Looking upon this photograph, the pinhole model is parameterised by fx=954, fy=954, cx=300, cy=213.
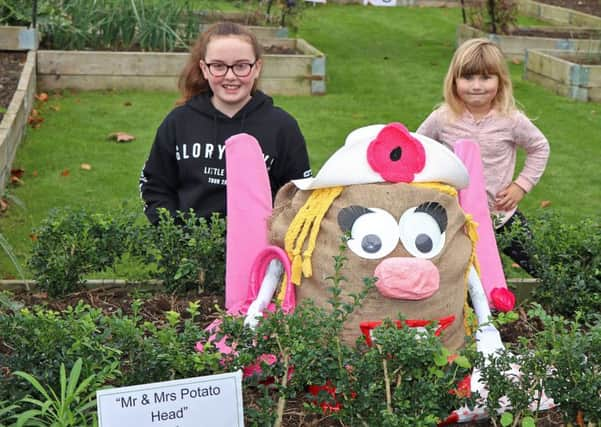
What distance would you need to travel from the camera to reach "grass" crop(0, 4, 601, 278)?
6309 millimetres

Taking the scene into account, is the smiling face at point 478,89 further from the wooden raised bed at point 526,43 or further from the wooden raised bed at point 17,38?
the wooden raised bed at point 526,43

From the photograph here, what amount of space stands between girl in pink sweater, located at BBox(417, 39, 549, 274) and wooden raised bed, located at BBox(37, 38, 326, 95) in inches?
181

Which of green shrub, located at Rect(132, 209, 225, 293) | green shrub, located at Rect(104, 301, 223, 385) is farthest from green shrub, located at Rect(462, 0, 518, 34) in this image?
green shrub, located at Rect(104, 301, 223, 385)

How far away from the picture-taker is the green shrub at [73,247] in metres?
4.05

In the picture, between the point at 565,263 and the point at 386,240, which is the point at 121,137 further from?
the point at 386,240

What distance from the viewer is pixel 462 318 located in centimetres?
339

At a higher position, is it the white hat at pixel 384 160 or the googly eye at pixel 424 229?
the white hat at pixel 384 160

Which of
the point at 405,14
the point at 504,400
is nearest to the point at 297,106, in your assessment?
the point at 504,400

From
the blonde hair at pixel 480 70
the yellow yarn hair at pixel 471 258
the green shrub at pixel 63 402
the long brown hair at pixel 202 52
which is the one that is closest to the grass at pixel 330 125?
the long brown hair at pixel 202 52

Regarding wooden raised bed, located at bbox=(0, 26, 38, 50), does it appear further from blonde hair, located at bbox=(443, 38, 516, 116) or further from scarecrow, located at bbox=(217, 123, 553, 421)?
scarecrow, located at bbox=(217, 123, 553, 421)

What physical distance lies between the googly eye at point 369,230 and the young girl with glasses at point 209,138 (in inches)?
44.3

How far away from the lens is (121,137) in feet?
24.8

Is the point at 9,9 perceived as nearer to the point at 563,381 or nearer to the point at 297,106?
the point at 297,106

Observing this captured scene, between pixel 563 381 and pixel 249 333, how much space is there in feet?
3.15
